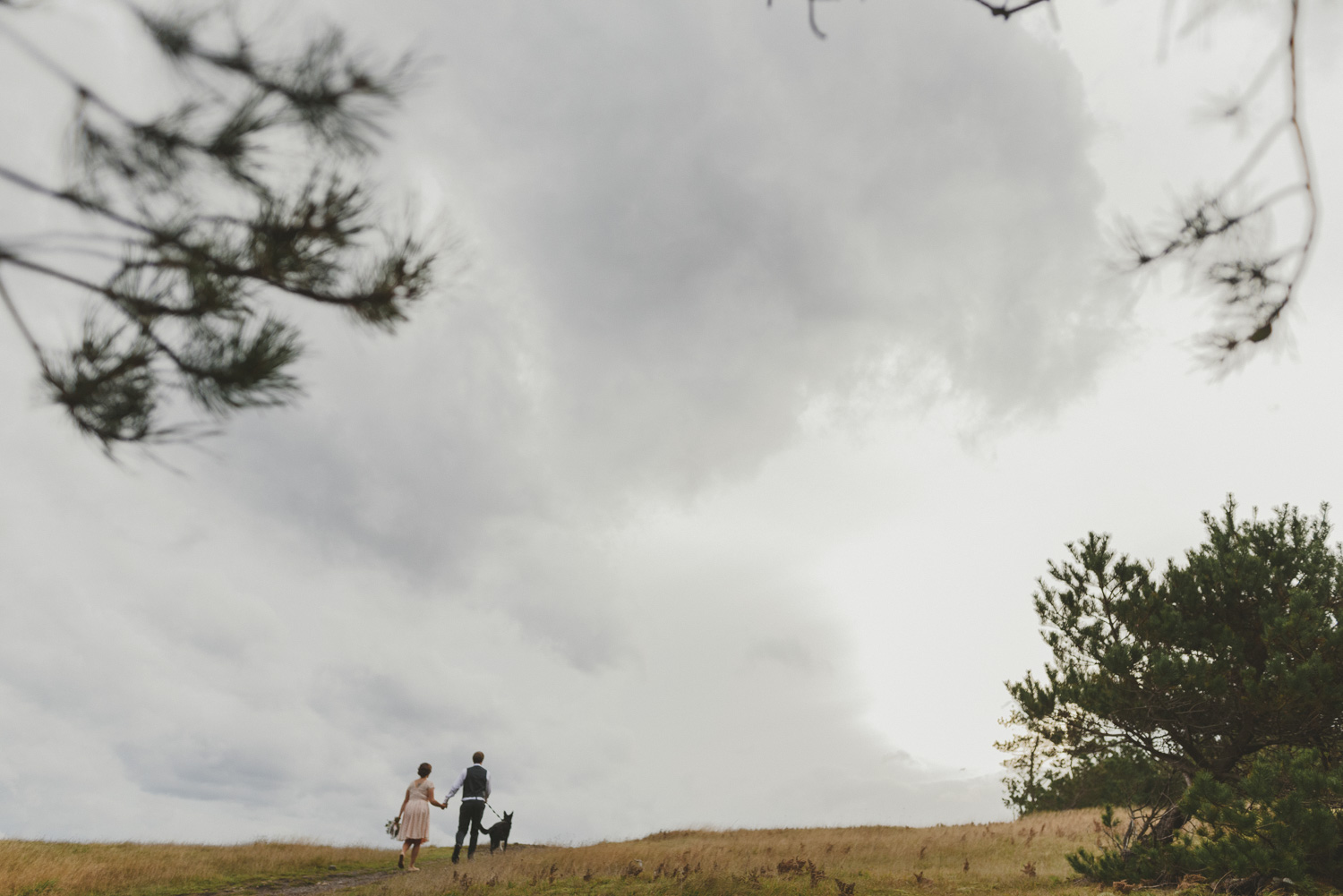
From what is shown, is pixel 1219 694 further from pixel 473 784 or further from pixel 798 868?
pixel 473 784

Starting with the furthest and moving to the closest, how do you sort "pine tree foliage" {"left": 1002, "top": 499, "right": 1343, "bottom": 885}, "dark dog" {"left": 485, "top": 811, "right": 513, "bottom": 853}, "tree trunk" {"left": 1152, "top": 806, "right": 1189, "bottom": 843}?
"dark dog" {"left": 485, "top": 811, "right": 513, "bottom": 853}
"tree trunk" {"left": 1152, "top": 806, "right": 1189, "bottom": 843}
"pine tree foliage" {"left": 1002, "top": 499, "right": 1343, "bottom": 885}

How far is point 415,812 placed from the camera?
1219 centimetres

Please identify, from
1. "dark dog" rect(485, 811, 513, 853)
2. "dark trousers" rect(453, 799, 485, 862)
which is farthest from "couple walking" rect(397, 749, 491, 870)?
"dark dog" rect(485, 811, 513, 853)

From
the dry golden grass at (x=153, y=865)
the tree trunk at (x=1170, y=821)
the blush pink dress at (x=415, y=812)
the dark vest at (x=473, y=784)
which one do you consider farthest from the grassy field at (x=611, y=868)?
the tree trunk at (x=1170, y=821)

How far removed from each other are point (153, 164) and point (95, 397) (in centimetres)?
158

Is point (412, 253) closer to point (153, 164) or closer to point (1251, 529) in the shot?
point (153, 164)

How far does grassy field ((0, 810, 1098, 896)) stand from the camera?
9.02 metres

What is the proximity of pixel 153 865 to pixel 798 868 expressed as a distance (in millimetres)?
10153

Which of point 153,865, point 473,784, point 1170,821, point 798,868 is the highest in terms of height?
point 473,784

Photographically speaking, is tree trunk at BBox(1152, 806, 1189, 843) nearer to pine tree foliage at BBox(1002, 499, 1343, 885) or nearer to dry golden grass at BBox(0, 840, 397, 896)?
pine tree foliage at BBox(1002, 499, 1343, 885)

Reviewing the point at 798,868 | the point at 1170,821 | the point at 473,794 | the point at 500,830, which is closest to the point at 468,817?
the point at 473,794

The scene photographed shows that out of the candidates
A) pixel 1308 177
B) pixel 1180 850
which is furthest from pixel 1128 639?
pixel 1308 177

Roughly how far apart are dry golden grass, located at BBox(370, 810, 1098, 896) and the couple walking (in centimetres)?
62

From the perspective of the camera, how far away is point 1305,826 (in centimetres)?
820
